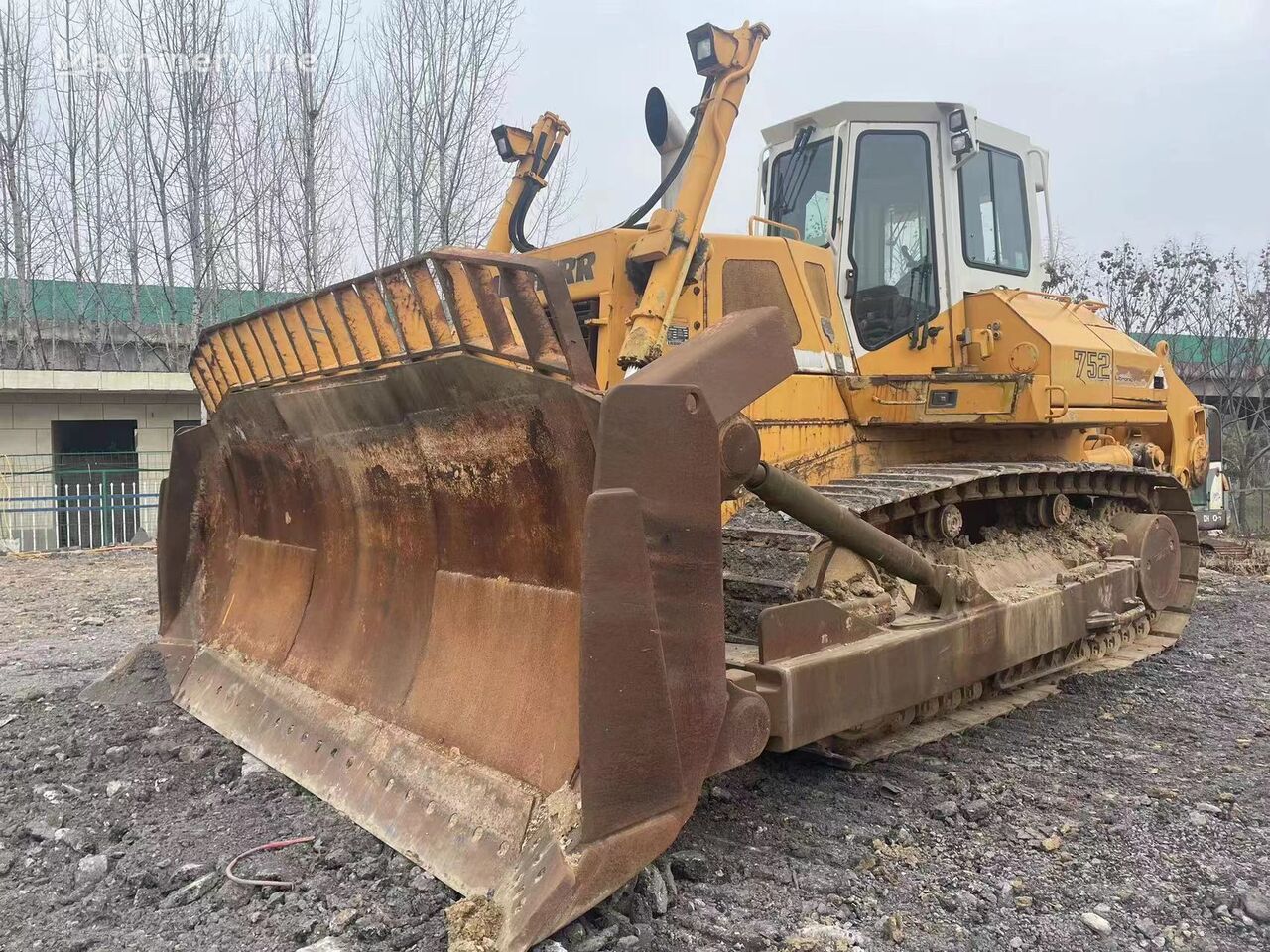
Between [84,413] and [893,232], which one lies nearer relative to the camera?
[893,232]

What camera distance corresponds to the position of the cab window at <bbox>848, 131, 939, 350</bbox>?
15.7ft

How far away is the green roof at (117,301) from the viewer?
17156mm

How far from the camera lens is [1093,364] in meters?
5.07

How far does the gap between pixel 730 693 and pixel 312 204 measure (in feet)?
52.4

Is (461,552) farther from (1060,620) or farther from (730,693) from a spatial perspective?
(1060,620)

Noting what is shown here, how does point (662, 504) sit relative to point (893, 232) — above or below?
below

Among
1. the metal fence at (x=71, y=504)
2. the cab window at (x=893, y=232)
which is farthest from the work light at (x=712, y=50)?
the metal fence at (x=71, y=504)

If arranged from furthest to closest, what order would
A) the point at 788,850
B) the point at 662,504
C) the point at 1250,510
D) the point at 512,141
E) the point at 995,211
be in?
the point at 1250,510
the point at 512,141
the point at 995,211
the point at 788,850
the point at 662,504

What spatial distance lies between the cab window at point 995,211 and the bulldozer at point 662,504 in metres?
0.02

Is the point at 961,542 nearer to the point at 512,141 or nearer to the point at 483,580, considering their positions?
the point at 483,580

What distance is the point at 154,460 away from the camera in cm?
1569

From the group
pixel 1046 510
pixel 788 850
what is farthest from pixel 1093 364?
pixel 788 850

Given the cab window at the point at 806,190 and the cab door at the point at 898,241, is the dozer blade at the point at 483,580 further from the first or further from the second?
the cab window at the point at 806,190

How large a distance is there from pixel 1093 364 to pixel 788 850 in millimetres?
3445
